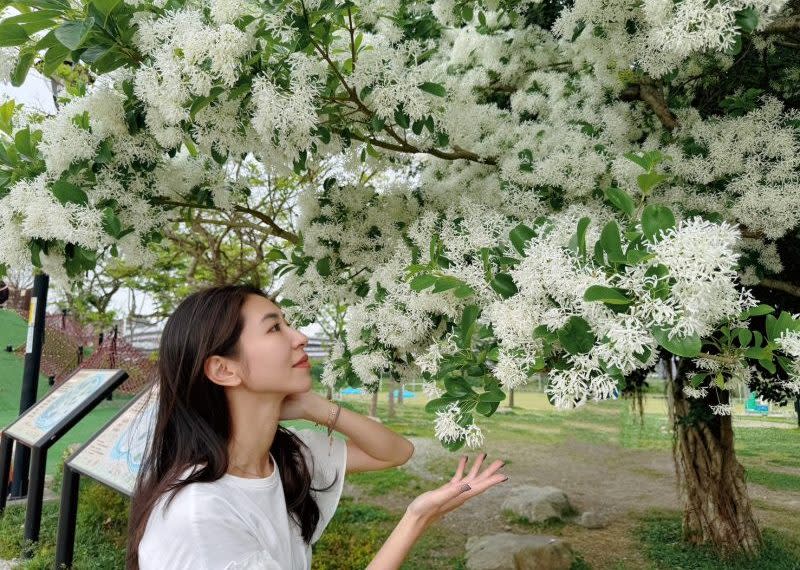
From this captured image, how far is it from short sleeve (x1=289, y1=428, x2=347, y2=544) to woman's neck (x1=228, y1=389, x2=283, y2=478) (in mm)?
299

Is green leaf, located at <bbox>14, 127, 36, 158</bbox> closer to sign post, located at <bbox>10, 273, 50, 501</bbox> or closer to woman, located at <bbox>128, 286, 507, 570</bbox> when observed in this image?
woman, located at <bbox>128, 286, 507, 570</bbox>

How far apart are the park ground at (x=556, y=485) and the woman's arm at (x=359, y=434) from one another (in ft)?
1.00

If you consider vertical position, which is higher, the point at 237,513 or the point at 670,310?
the point at 670,310

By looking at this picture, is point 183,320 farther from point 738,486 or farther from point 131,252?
point 738,486

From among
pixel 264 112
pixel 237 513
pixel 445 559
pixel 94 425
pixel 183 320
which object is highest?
pixel 264 112

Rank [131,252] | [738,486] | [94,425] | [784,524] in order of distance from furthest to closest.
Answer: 1. [94,425]
2. [784,524]
3. [738,486]
4. [131,252]

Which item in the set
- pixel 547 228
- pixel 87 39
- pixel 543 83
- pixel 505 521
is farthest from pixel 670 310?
pixel 505 521

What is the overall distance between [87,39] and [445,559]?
3.99 metres

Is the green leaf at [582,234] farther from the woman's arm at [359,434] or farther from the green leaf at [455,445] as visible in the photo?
the woman's arm at [359,434]

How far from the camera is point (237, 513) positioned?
52.3 inches

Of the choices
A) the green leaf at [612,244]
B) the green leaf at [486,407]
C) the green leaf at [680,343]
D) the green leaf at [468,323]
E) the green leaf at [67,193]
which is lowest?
the green leaf at [486,407]

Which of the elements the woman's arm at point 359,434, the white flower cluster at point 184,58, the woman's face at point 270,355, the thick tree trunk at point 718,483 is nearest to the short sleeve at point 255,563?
the woman's face at point 270,355

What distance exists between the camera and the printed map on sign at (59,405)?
10.6ft

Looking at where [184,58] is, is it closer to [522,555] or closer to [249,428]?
[249,428]
